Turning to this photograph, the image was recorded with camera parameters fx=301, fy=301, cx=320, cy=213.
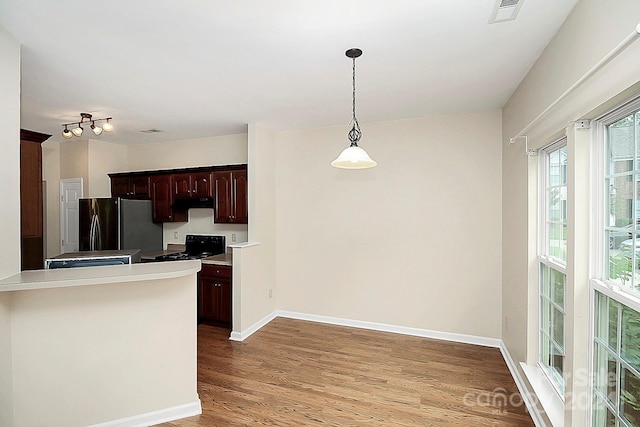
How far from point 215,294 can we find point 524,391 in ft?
11.5

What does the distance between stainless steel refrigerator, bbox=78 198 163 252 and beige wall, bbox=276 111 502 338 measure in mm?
2255

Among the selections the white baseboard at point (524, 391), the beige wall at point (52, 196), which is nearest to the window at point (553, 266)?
the white baseboard at point (524, 391)

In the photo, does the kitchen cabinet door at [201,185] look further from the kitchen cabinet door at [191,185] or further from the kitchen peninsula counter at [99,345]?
the kitchen peninsula counter at [99,345]

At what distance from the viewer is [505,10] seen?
1.70 metres

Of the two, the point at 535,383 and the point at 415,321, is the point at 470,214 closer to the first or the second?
the point at 415,321

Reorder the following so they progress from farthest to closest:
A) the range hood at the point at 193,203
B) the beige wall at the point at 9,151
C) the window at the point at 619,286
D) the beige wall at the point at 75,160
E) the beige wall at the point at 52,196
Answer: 1. the beige wall at the point at 52,196
2. the beige wall at the point at 75,160
3. the range hood at the point at 193,203
4. the beige wall at the point at 9,151
5. the window at the point at 619,286

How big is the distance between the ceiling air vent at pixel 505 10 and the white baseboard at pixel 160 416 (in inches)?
133

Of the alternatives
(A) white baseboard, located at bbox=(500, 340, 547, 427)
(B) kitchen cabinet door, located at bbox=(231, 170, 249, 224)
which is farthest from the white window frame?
(B) kitchen cabinet door, located at bbox=(231, 170, 249, 224)

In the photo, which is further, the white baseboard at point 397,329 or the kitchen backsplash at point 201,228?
the kitchen backsplash at point 201,228

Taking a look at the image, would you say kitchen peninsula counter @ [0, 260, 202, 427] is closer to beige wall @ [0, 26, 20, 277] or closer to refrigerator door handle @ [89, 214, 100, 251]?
beige wall @ [0, 26, 20, 277]

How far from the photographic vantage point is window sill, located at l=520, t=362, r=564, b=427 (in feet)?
6.44

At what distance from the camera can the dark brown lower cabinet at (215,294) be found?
399 centimetres

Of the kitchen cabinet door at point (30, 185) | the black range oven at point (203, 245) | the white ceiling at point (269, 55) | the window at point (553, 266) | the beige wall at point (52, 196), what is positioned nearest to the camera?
the white ceiling at point (269, 55)

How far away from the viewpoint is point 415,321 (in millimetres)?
3875
